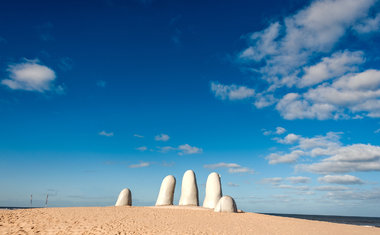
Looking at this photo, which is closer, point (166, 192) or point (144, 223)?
point (144, 223)

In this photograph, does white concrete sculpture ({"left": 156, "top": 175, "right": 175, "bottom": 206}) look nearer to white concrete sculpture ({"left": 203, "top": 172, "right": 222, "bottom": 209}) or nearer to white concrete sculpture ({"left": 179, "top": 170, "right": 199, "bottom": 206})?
white concrete sculpture ({"left": 179, "top": 170, "right": 199, "bottom": 206})

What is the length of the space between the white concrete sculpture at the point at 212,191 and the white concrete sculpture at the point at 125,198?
6909mm

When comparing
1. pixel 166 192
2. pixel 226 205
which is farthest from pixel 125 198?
pixel 226 205

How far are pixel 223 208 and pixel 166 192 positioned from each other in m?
6.74

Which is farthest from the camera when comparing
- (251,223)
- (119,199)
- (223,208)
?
(119,199)

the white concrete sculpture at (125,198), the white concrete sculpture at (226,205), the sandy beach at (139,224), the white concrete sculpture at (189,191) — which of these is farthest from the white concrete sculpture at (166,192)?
the sandy beach at (139,224)

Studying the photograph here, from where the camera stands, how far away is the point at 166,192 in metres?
25.6

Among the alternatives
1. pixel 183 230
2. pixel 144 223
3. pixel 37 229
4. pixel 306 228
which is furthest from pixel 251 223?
pixel 37 229

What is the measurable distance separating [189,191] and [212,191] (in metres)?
2.14

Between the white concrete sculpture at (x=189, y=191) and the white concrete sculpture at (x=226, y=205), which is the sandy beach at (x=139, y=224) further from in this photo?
the white concrete sculpture at (x=189, y=191)

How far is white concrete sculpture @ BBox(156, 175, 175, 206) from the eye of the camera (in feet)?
82.9

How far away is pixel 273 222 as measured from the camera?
61.1 ft

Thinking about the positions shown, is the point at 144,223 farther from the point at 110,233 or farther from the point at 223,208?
the point at 223,208

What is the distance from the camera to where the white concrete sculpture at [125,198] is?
2431cm
